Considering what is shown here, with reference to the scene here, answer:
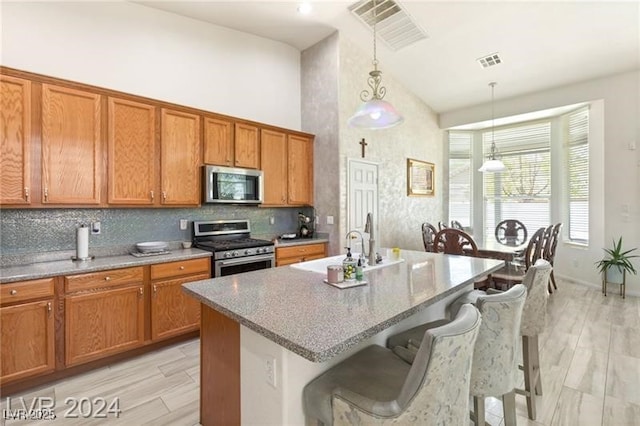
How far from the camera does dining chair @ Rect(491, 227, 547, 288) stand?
3.78 metres

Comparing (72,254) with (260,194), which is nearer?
(72,254)

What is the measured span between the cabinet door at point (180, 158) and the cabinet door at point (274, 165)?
0.90 meters

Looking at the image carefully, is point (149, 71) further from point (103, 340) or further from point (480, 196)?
point (480, 196)

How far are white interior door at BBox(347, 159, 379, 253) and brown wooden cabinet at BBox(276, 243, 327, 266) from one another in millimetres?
471

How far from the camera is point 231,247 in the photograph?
3.33 m

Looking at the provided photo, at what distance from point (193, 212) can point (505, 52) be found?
4.96 m

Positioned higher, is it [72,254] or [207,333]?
[72,254]

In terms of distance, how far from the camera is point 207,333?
1754 millimetres

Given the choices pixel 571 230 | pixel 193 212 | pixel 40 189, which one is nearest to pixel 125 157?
pixel 40 189

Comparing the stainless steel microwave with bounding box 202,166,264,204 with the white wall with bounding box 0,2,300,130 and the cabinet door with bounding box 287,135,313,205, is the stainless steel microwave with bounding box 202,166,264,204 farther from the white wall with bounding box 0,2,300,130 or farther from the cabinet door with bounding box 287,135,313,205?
the white wall with bounding box 0,2,300,130

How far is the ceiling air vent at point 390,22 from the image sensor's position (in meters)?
3.72

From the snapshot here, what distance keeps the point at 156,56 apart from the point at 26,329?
2.88m

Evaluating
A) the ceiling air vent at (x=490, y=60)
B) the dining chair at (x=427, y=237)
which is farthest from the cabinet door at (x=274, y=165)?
the ceiling air vent at (x=490, y=60)

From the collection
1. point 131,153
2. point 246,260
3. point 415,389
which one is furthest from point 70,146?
point 415,389
